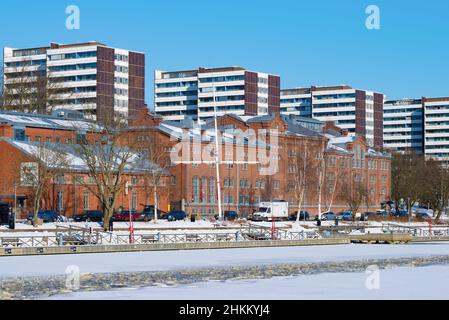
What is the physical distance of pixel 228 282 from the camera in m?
38.2

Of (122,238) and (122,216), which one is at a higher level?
(122,216)

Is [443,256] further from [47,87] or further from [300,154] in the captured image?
[47,87]

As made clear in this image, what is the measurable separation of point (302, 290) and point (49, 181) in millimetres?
70693

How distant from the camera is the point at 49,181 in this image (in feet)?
333

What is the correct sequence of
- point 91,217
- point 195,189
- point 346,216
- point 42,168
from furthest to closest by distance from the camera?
point 346,216, point 195,189, point 91,217, point 42,168

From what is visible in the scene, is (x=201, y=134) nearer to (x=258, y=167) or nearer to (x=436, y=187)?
(x=258, y=167)

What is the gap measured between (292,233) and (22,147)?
117 ft

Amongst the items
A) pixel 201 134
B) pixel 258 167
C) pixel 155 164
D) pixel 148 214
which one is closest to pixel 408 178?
pixel 258 167

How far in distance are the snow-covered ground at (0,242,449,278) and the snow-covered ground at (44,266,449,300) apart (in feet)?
27.9

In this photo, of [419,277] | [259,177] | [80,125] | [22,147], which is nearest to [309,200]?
[259,177]

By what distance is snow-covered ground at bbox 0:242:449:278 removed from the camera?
147 ft

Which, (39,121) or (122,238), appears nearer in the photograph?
(122,238)

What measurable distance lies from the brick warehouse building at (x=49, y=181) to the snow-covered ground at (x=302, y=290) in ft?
173

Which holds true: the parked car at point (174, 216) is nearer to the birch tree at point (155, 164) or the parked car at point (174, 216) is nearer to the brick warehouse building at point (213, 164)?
the birch tree at point (155, 164)
